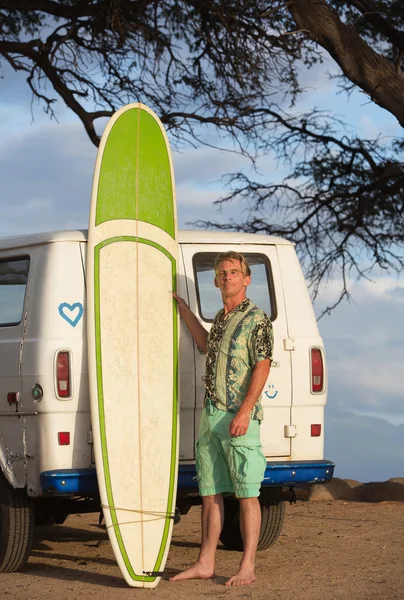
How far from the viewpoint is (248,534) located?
6082mm

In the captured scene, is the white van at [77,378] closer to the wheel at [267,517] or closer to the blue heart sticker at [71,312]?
the blue heart sticker at [71,312]

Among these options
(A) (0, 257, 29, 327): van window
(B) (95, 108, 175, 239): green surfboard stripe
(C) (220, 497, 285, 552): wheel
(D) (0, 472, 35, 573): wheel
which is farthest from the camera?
(C) (220, 497, 285, 552): wheel

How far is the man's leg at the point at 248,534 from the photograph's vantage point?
609 cm

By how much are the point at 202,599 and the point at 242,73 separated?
27.8ft

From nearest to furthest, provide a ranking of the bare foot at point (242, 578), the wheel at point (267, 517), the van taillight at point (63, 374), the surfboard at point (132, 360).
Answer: the bare foot at point (242, 578)
the van taillight at point (63, 374)
the surfboard at point (132, 360)
the wheel at point (267, 517)

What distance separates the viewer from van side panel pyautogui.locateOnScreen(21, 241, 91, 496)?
6.21 m

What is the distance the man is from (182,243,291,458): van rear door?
15.3 inches

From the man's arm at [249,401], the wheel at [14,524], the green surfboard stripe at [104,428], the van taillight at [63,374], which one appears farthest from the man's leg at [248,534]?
the wheel at [14,524]

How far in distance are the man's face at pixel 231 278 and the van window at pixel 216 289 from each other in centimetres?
48

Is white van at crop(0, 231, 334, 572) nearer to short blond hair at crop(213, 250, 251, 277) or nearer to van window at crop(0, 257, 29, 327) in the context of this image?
van window at crop(0, 257, 29, 327)

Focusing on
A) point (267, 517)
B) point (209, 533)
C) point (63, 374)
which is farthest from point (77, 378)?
point (267, 517)

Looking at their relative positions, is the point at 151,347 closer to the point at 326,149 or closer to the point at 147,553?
the point at 147,553

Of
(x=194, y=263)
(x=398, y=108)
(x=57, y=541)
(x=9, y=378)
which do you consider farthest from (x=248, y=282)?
(x=398, y=108)

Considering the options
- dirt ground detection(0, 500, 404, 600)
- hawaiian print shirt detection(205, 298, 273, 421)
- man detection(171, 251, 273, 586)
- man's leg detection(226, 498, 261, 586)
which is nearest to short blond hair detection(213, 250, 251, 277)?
man detection(171, 251, 273, 586)
